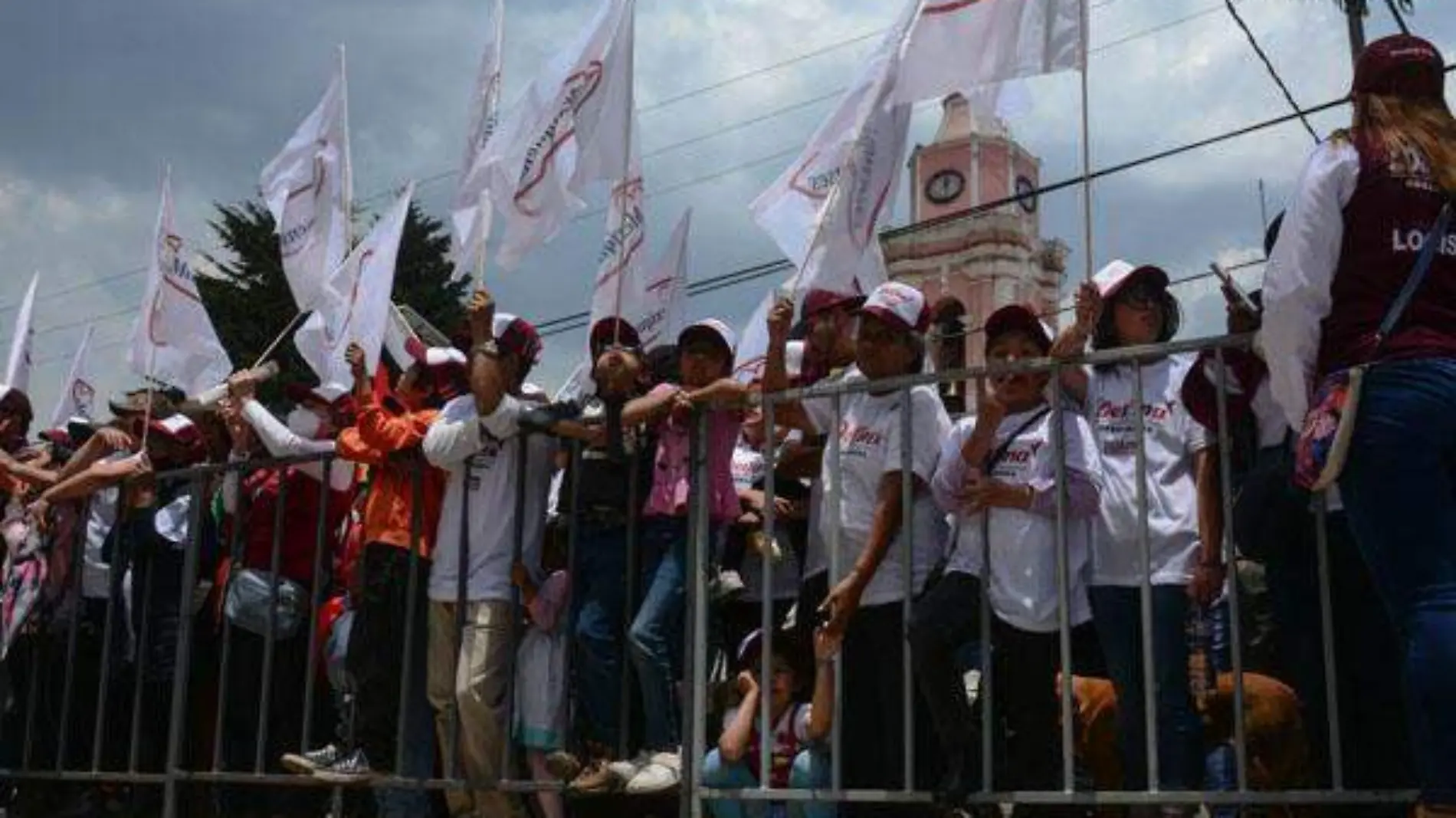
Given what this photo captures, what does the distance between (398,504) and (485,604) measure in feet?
2.12

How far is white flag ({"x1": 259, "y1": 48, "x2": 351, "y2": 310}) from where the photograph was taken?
8.07m

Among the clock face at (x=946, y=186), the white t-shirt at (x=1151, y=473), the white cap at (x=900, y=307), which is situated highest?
the clock face at (x=946, y=186)

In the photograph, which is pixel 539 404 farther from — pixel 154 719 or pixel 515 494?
pixel 154 719

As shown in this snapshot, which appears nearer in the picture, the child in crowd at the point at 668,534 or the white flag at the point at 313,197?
the child in crowd at the point at 668,534

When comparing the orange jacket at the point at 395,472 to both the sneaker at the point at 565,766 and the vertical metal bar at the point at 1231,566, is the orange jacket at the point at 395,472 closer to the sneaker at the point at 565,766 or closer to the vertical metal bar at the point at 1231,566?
the sneaker at the point at 565,766

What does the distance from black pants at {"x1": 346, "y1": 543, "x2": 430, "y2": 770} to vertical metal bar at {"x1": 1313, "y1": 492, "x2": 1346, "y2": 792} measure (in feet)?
10.4

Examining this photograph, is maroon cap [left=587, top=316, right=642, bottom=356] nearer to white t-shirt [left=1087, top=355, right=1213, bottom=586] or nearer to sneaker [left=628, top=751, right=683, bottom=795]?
sneaker [left=628, top=751, right=683, bottom=795]

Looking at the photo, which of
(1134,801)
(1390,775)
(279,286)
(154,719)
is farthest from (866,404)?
(279,286)

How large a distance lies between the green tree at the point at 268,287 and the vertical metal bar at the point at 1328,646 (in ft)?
85.0

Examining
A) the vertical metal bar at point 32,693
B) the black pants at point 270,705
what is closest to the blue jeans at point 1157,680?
the black pants at point 270,705

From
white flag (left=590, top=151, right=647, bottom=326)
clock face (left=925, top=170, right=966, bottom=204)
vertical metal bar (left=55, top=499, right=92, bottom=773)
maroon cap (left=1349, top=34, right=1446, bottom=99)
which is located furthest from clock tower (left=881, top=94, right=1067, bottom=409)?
maroon cap (left=1349, top=34, right=1446, bottom=99)

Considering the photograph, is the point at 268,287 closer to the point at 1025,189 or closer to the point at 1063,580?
the point at 1025,189

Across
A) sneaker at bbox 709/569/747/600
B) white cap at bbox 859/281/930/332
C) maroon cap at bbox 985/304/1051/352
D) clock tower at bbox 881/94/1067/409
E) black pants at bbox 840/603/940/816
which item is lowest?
black pants at bbox 840/603/940/816

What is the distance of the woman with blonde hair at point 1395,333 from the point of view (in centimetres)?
341
